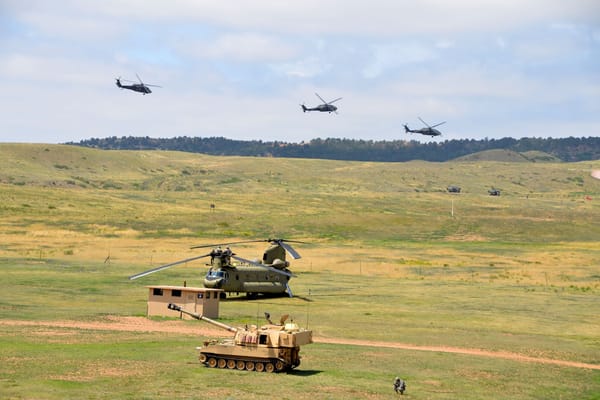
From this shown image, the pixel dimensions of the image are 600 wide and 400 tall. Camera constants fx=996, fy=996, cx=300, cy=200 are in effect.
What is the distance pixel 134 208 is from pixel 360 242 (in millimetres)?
39033

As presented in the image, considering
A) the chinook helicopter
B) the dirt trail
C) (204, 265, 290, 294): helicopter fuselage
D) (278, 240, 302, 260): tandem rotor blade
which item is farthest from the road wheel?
(204, 265, 290, 294): helicopter fuselage

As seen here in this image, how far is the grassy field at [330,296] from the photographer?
1382 inches

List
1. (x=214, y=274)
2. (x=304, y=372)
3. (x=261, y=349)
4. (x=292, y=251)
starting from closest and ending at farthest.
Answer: (x=261, y=349)
(x=304, y=372)
(x=214, y=274)
(x=292, y=251)

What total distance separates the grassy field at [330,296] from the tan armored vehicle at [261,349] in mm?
603

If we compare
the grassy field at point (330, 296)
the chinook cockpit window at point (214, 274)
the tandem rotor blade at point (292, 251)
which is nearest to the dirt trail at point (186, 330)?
the grassy field at point (330, 296)

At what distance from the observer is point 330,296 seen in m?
62.7

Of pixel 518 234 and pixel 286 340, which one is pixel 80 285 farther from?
pixel 518 234

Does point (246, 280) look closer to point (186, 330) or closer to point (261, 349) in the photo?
point (186, 330)

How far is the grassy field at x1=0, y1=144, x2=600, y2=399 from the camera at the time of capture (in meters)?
35.1

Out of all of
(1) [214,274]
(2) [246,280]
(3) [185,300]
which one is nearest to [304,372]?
(3) [185,300]

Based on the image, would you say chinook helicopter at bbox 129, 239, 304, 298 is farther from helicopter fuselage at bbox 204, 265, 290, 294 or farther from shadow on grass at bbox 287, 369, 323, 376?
shadow on grass at bbox 287, 369, 323, 376

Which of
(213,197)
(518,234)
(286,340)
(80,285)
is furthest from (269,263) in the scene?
(213,197)

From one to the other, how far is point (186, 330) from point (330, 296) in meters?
17.0

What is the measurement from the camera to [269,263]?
206ft
